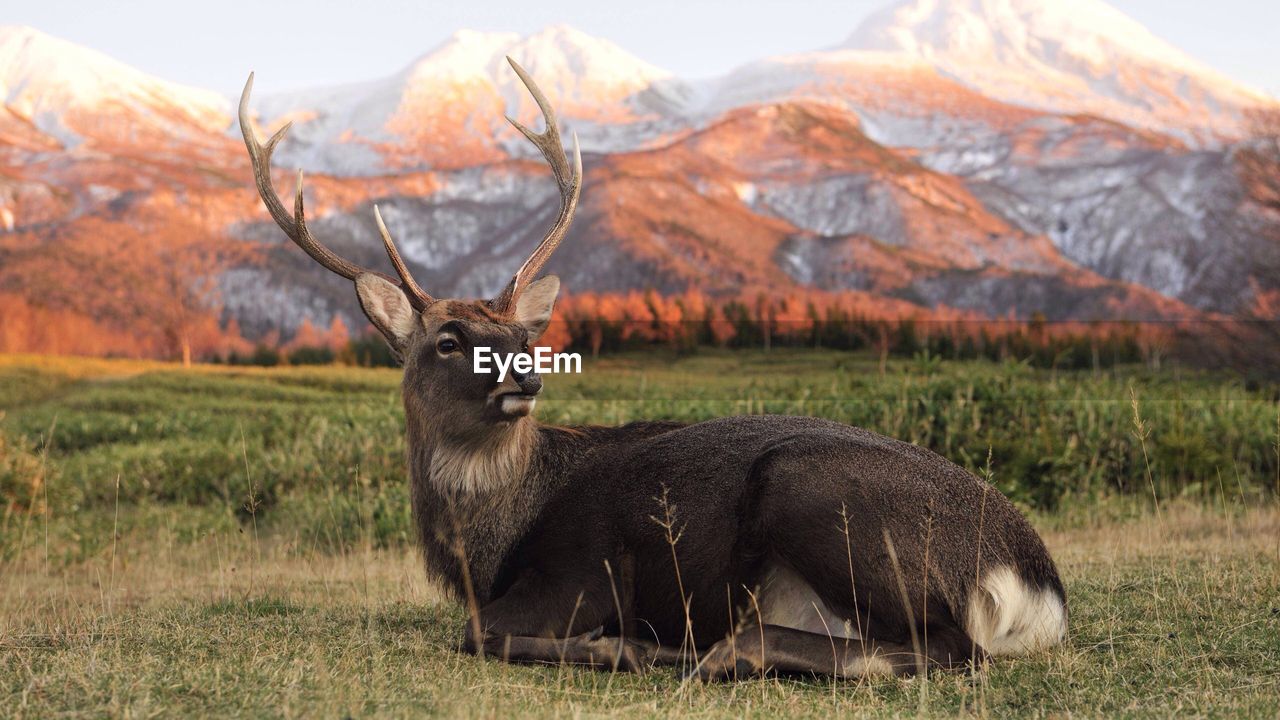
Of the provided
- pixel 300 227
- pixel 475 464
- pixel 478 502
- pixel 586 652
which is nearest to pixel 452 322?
pixel 475 464

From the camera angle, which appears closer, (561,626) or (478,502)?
(561,626)

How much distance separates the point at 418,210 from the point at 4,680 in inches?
4040

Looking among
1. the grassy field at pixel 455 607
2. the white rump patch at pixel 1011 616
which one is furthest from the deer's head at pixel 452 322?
the white rump patch at pixel 1011 616

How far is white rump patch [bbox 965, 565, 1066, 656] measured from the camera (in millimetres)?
4969

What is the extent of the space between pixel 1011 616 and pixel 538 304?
3113 mm

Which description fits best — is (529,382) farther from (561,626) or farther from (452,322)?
(561,626)

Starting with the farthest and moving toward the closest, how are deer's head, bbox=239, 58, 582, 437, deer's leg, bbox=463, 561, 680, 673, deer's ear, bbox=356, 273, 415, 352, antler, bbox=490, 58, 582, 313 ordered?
antler, bbox=490, 58, 582, 313, deer's ear, bbox=356, 273, 415, 352, deer's head, bbox=239, 58, 582, 437, deer's leg, bbox=463, 561, 680, 673

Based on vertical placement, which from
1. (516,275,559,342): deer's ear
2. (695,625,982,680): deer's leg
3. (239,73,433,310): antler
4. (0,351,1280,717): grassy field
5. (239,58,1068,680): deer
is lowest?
(0,351,1280,717): grassy field

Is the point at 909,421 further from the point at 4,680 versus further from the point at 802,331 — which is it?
the point at 802,331

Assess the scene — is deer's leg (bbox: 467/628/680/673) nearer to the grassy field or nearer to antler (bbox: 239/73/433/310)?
the grassy field

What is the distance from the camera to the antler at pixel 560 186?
6.29 metres

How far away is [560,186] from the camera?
7297 millimetres

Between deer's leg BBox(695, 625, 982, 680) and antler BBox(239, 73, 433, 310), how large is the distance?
8.40ft

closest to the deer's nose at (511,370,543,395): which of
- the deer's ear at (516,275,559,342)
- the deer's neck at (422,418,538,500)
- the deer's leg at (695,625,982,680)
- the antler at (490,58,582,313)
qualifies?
the deer's neck at (422,418,538,500)
